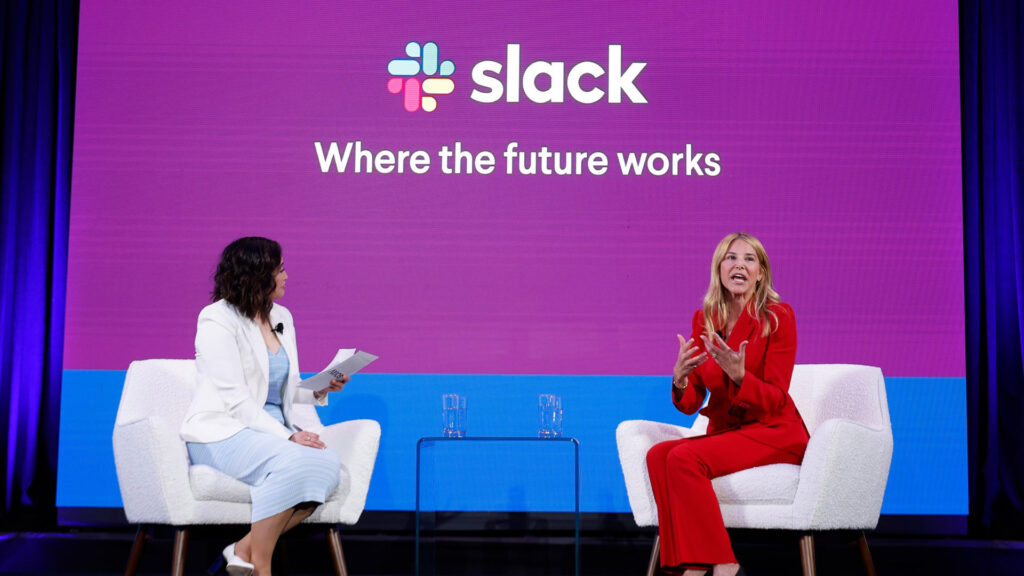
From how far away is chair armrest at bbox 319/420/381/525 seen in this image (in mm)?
3229

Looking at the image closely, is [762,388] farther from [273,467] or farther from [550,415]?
[273,467]

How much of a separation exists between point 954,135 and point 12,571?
4329 millimetres

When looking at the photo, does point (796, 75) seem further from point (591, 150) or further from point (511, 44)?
point (511, 44)

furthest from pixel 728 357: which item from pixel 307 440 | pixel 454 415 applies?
pixel 307 440

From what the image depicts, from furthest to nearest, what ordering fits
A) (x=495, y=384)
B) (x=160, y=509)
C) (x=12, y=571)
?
(x=495, y=384) < (x=12, y=571) < (x=160, y=509)

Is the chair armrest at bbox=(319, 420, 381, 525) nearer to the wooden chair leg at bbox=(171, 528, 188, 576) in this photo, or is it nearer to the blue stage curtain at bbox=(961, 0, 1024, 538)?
the wooden chair leg at bbox=(171, 528, 188, 576)

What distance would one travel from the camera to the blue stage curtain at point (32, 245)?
4.36m

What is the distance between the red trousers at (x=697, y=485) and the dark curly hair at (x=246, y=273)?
1.43 meters

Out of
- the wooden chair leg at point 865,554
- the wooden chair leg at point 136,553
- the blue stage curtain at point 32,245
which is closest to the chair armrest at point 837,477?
the wooden chair leg at point 865,554

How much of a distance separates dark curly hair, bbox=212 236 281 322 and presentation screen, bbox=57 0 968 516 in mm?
1038

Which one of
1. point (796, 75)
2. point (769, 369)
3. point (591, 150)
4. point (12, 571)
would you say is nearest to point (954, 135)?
point (796, 75)

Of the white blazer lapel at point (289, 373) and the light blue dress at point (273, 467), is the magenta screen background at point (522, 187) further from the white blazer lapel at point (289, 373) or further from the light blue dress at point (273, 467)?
the light blue dress at point (273, 467)

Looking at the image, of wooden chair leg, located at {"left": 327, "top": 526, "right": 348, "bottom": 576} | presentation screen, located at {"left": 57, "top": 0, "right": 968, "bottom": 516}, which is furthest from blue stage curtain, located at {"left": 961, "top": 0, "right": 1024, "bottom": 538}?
wooden chair leg, located at {"left": 327, "top": 526, "right": 348, "bottom": 576}

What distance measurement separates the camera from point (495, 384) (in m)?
4.32
